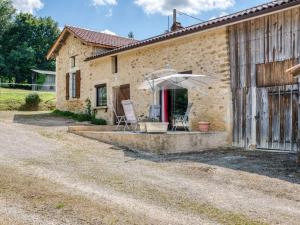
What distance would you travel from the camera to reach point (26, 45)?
41.4 metres

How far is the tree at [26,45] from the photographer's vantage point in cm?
4011

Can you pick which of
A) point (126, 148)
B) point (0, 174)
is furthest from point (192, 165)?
point (0, 174)

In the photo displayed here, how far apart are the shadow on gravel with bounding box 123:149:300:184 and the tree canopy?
34.2 m

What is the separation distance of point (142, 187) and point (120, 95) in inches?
398

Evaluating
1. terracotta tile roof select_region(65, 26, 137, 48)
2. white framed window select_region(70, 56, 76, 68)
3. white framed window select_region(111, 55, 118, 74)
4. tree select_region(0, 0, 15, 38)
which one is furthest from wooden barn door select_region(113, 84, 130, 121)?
tree select_region(0, 0, 15, 38)

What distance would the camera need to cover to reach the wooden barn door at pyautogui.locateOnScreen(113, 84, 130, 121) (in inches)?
599

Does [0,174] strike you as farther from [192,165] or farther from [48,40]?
[48,40]

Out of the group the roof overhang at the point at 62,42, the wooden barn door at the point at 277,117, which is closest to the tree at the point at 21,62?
the roof overhang at the point at 62,42

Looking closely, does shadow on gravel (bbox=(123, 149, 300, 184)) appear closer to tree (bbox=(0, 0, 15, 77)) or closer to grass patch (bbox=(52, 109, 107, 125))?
grass patch (bbox=(52, 109, 107, 125))

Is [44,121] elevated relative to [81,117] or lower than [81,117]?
lower

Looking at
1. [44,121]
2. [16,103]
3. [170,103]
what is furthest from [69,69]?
[170,103]

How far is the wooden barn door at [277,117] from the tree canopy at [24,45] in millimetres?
34623

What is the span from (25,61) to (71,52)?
2379 cm

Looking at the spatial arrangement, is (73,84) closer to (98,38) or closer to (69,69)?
(69,69)
